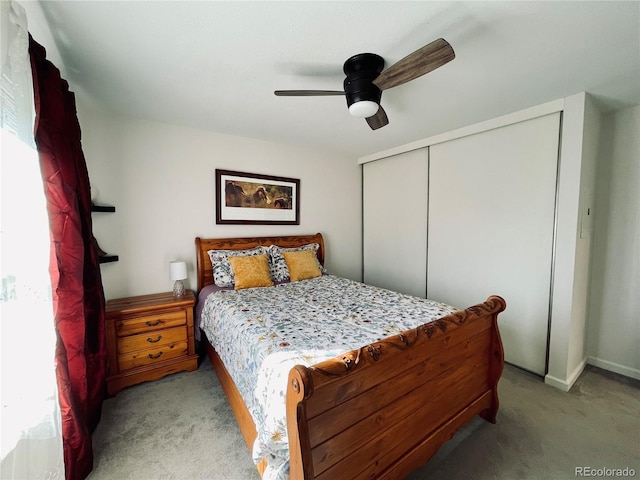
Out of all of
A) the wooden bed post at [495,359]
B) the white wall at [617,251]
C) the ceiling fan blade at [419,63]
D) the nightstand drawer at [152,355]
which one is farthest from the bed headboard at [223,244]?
the white wall at [617,251]

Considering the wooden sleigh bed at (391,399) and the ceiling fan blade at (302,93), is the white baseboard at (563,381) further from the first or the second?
the ceiling fan blade at (302,93)

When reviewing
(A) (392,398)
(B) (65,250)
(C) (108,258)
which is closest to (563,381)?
(A) (392,398)

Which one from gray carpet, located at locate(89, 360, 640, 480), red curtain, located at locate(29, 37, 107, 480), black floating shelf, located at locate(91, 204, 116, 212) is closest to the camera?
red curtain, located at locate(29, 37, 107, 480)

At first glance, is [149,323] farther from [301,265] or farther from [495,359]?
[495,359]

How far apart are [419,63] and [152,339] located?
2797 mm

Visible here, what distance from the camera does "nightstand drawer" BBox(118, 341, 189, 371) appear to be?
2189mm

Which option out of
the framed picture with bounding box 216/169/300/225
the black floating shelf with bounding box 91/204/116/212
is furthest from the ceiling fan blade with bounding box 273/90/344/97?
the black floating shelf with bounding box 91/204/116/212

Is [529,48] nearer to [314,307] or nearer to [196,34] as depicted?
[196,34]

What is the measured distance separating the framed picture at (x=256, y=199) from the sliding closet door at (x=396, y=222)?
1.17 meters

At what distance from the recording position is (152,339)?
7.49 feet

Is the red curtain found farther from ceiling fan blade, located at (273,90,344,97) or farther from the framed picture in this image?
the framed picture

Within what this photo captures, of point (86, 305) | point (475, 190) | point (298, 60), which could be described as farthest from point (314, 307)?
point (475, 190)

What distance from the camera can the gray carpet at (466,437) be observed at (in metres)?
1.47

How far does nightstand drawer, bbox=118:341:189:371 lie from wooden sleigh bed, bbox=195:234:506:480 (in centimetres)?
82
